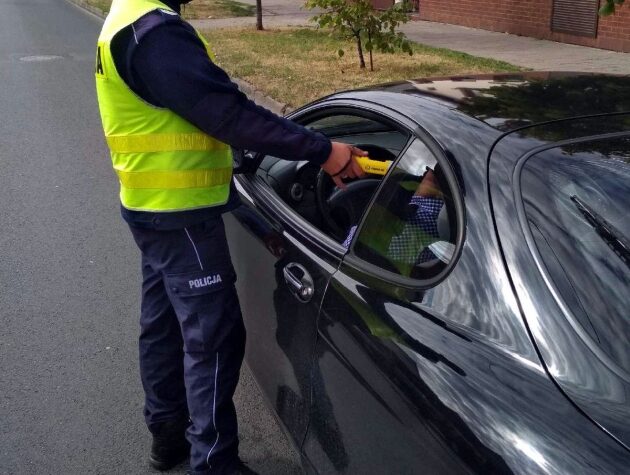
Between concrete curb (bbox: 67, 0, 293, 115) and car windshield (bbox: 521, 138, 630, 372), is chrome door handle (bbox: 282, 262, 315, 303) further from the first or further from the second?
concrete curb (bbox: 67, 0, 293, 115)

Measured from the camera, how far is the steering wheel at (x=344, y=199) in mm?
3154

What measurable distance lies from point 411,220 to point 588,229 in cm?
56

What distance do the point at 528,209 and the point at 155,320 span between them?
1553 millimetres

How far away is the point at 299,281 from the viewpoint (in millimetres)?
2666

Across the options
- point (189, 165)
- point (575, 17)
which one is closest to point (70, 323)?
point (189, 165)

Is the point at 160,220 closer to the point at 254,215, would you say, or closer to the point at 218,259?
the point at 218,259

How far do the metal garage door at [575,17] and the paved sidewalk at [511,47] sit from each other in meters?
0.27

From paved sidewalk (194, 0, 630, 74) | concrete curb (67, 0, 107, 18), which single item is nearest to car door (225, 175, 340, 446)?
paved sidewalk (194, 0, 630, 74)

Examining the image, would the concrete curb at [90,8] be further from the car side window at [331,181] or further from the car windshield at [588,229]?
the car windshield at [588,229]

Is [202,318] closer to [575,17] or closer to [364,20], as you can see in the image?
[364,20]

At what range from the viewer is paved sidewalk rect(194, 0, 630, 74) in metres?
11.1

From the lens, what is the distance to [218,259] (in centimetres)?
277

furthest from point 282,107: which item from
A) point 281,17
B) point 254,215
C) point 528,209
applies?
point 281,17

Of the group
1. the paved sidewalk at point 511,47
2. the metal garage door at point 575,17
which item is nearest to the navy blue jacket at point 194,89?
the paved sidewalk at point 511,47
